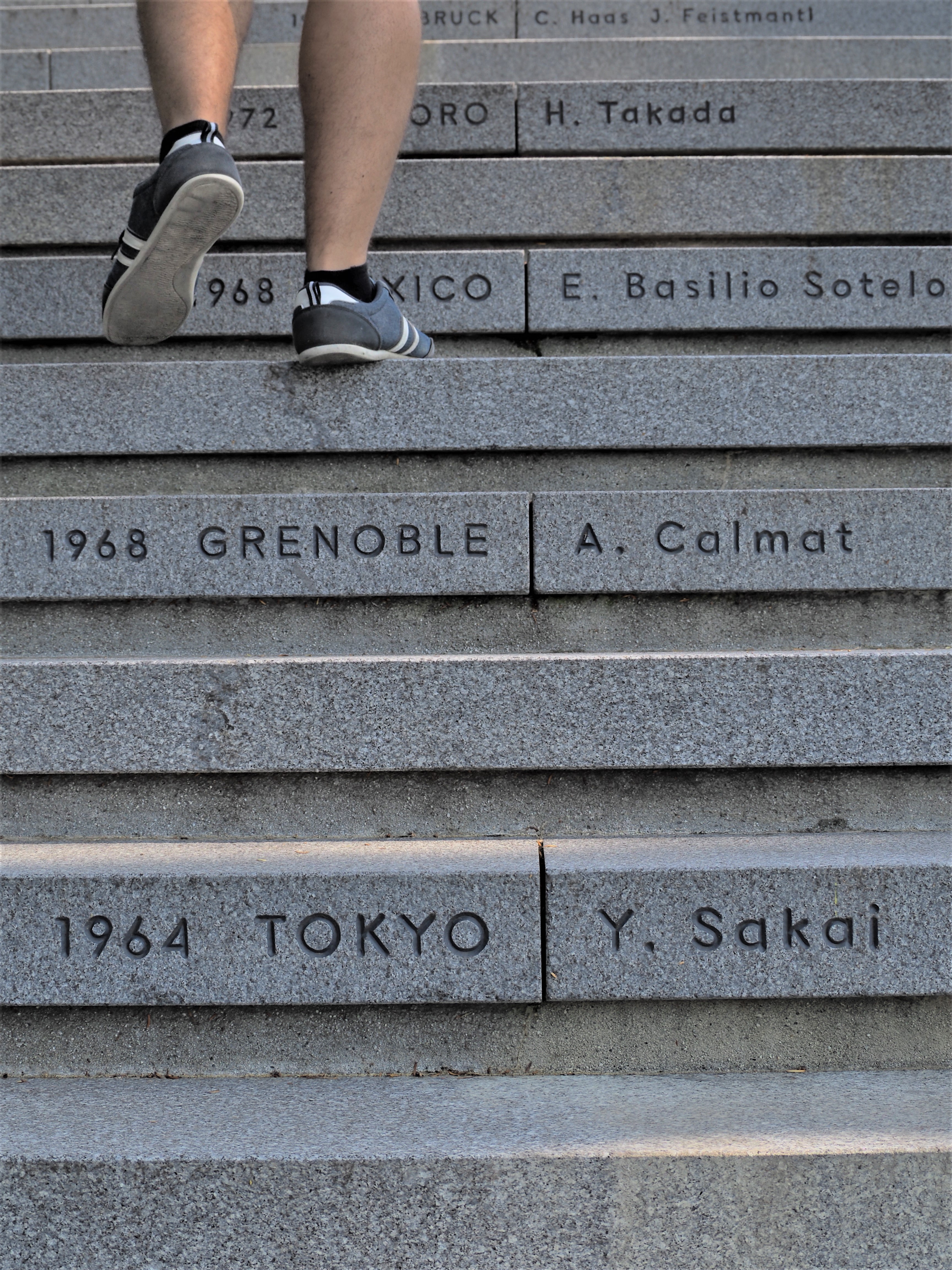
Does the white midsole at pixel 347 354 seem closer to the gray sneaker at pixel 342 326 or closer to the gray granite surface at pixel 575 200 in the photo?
the gray sneaker at pixel 342 326

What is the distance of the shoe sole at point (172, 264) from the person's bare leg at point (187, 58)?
18 centimetres

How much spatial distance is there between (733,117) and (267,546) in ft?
7.57

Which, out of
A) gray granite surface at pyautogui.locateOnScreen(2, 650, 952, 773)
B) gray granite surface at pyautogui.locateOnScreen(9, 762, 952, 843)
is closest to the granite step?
gray granite surface at pyautogui.locateOnScreen(2, 650, 952, 773)

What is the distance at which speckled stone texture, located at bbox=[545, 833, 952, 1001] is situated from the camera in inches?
68.4

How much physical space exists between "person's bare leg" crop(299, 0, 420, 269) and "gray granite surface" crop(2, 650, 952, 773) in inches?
39.8

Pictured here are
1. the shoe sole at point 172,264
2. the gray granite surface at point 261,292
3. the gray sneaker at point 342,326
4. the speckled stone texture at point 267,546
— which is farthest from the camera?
the gray granite surface at point 261,292

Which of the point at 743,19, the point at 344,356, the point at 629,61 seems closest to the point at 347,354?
the point at 344,356

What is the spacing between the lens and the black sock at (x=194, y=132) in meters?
2.08

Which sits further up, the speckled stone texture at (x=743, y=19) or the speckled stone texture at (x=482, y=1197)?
the speckled stone texture at (x=743, y=19)

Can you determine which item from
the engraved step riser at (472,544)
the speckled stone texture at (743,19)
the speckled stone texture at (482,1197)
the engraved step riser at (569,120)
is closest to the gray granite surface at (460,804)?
the engraved step riser at (472,544)

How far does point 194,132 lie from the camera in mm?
2078

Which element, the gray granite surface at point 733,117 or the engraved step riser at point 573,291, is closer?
the engraved step riser at point 573,291

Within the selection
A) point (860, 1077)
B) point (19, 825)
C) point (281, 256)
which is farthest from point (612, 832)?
point (281, 256)

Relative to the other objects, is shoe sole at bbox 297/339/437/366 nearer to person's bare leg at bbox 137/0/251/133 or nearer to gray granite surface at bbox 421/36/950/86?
person's bare leg at bbox 137/0/251/133
